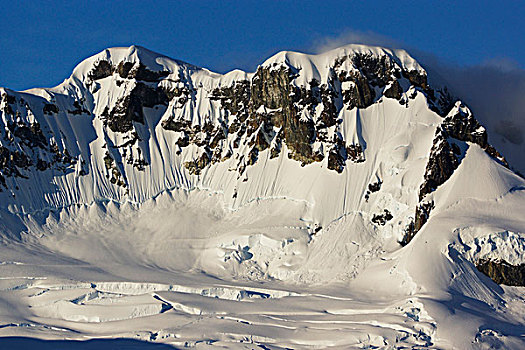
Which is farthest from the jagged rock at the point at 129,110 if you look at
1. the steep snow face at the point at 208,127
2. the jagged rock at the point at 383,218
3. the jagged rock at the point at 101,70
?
Answer: the jagged rock at the point at 383,218

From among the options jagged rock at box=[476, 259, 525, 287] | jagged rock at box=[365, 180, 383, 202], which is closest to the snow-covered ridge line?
jagged rock at box=[365, 180, 383, 202]

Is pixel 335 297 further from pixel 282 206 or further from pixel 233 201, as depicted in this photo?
pixel 233 201

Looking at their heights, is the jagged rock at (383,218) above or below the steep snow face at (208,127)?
below

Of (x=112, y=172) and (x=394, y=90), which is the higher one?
(x=394, y=90)

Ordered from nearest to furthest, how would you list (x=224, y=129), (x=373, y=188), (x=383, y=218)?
(x=383, y=218) < (x=373, y=188) < (x=224, y=129)

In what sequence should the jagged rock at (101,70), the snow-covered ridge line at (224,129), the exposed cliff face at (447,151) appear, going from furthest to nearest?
the jagged rock at (101,70) < the snow-covered ridge line at (224,129) < the exposed cliff face at (447,151)

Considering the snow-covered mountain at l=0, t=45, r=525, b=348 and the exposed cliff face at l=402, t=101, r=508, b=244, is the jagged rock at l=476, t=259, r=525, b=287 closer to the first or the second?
the snow-covered mountain at l=0, t=45, r=525, b=348

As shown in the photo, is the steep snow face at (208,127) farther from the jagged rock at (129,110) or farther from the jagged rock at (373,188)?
the jagged rock at (373,188)

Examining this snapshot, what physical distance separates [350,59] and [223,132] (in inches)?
997

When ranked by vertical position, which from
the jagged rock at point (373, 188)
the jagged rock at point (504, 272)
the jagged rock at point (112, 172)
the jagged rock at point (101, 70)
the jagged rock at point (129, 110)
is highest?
the jagged rock at point (101, 70)

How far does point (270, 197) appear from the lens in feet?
386

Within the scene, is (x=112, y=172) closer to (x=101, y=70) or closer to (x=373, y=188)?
(x=101, y=70)

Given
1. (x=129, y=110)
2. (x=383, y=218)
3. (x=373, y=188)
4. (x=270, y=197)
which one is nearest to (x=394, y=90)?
(x=373, y=188)

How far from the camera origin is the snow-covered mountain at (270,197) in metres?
89.6
